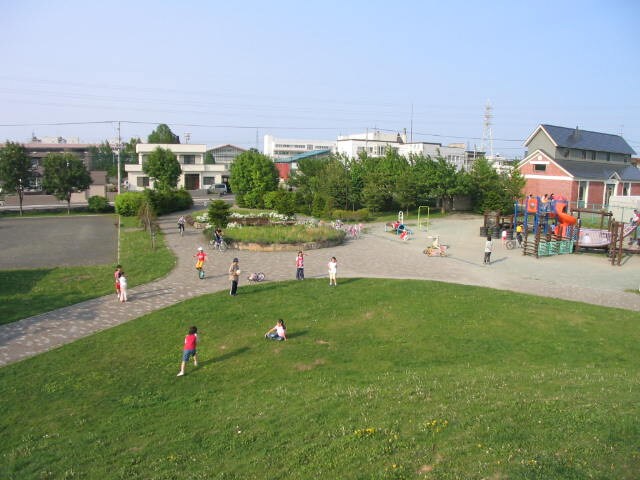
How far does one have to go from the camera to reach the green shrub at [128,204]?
4766cm

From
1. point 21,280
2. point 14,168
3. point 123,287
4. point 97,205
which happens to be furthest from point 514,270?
point 14,168

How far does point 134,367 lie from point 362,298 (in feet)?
28.8

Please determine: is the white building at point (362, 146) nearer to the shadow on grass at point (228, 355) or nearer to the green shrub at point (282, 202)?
the green shrub at point (282, 202)

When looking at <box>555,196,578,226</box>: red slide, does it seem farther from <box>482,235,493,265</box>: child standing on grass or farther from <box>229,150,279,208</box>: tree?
<box>229,150,279,208</box>: tree

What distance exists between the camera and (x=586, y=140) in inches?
2124

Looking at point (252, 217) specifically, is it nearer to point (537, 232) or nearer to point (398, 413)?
point (537, 232)

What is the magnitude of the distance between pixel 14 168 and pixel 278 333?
44.4 m

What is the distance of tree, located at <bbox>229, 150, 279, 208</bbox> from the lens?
53.2m

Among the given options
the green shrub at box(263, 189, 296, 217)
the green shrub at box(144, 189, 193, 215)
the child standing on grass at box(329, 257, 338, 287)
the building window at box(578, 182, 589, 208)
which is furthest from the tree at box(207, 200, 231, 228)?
the building window at box(578, 182, 589, 208)

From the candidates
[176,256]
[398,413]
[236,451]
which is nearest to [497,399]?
[398,413]

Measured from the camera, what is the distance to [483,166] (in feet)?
156

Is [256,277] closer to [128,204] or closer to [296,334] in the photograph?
[296,334]

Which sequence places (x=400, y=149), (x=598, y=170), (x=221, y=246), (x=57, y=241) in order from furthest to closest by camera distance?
(x=400, y=149)
(x=598, y=170)
(x=57, y=241)
(x=221, y=246)

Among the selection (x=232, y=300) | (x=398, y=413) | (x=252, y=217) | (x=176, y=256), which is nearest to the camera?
(x=398, y=413)
